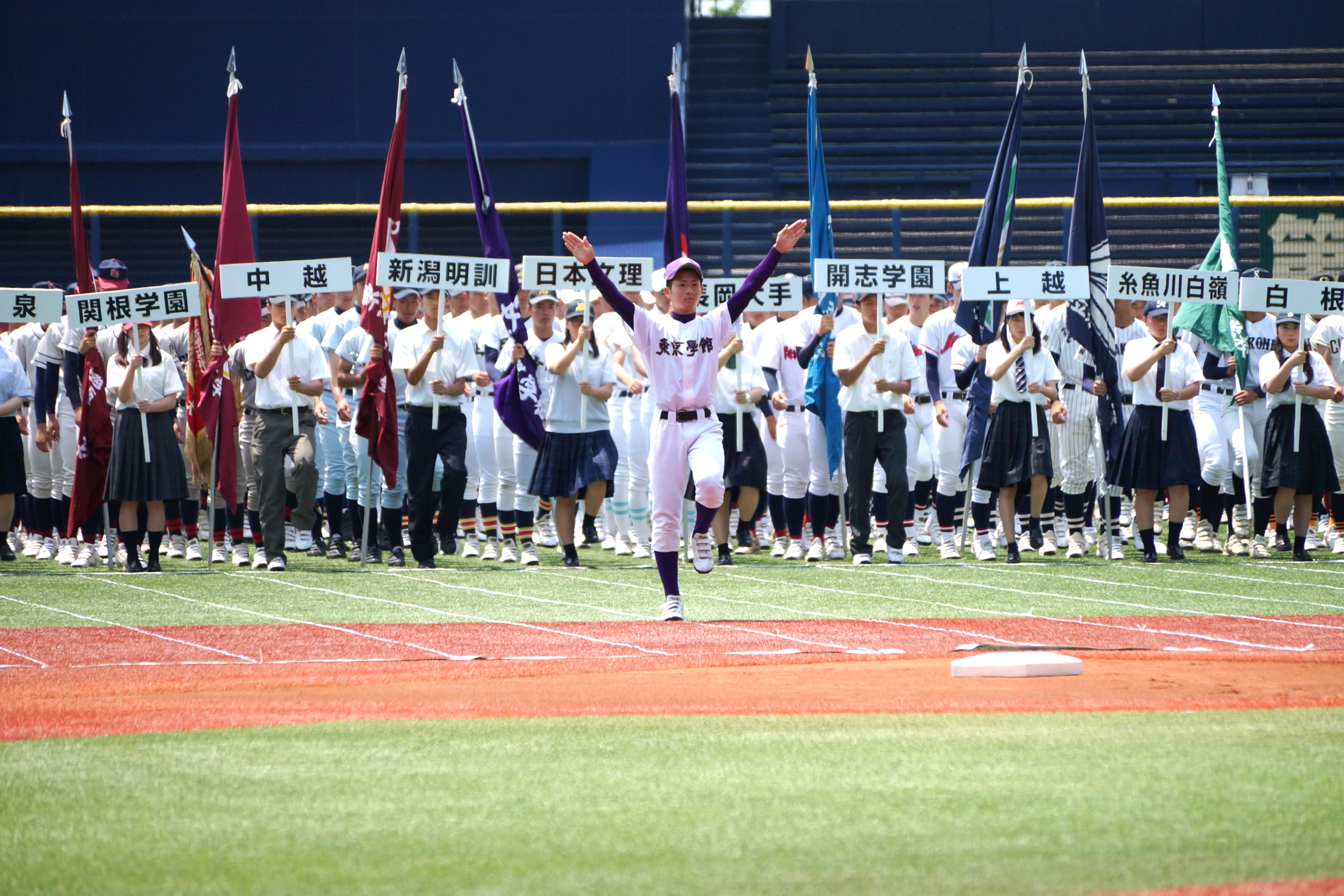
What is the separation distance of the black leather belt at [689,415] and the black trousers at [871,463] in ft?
13.8

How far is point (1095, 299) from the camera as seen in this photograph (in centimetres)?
1504

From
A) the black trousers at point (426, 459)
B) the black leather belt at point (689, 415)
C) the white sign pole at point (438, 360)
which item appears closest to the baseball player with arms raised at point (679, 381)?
the black leather belt at point (689, 415)

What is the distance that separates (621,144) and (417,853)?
74.4 ft

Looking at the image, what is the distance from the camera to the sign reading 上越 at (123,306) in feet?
44.1

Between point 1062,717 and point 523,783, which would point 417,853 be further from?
point 1062,717

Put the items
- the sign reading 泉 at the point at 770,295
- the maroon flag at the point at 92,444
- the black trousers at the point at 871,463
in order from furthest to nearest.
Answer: the sign reading 泉 at the point at 770,295 → the black trousers at the point at 871,463 → the maroon flag at the point at 92,444

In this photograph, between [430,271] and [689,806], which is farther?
[430,271]

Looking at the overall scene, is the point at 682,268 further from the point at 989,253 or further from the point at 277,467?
the point at 989,253

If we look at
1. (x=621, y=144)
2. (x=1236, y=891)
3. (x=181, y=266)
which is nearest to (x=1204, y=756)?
(x=1236, y=891)

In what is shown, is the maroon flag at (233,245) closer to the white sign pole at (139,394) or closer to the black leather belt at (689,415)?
the white sign pole at (139,394)

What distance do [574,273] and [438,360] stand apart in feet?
4.72

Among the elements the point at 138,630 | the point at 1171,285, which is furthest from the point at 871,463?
the point at 138,630

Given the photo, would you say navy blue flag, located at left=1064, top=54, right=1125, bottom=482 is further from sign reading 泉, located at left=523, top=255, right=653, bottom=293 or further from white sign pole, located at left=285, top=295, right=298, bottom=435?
white sign pole, located at left=285, top=295, right=298, bottom=435

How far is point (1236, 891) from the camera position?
170 inches
